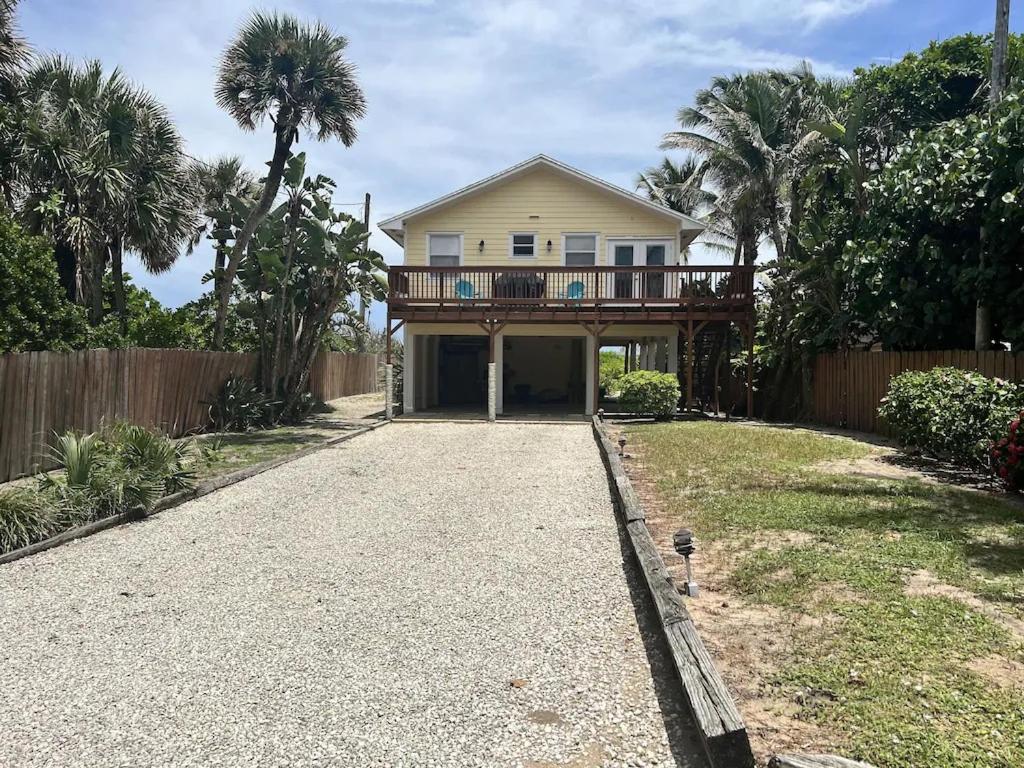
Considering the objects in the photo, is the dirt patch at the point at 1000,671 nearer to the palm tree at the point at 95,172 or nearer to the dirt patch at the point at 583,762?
the dirt patch at the point at 583,762

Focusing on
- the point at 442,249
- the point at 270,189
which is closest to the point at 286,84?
the point at 270,189

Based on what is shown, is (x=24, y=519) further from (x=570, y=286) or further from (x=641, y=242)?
(x=641, y=242)

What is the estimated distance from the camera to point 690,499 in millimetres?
8133

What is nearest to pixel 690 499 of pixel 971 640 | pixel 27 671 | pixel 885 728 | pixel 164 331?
pixel 971 640

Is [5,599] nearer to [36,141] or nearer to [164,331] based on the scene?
[36,141]

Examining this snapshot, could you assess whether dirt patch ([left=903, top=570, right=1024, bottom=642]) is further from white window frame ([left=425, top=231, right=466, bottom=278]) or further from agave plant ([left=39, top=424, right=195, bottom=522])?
white window frame ([left=425, top=231, right=466, bottom=278])

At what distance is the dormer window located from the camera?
854 inches

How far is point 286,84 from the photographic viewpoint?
16.1 meters

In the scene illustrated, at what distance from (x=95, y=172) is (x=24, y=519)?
11468 mm

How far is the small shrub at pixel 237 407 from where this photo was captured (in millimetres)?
15672

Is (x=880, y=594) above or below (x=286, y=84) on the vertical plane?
below

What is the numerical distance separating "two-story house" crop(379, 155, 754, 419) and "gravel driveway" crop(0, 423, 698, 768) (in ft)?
39.1

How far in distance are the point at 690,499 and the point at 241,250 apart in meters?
12.9

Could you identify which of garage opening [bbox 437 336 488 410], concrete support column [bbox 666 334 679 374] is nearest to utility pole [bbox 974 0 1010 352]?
concrete support column [bbox 666 334 679 374]
